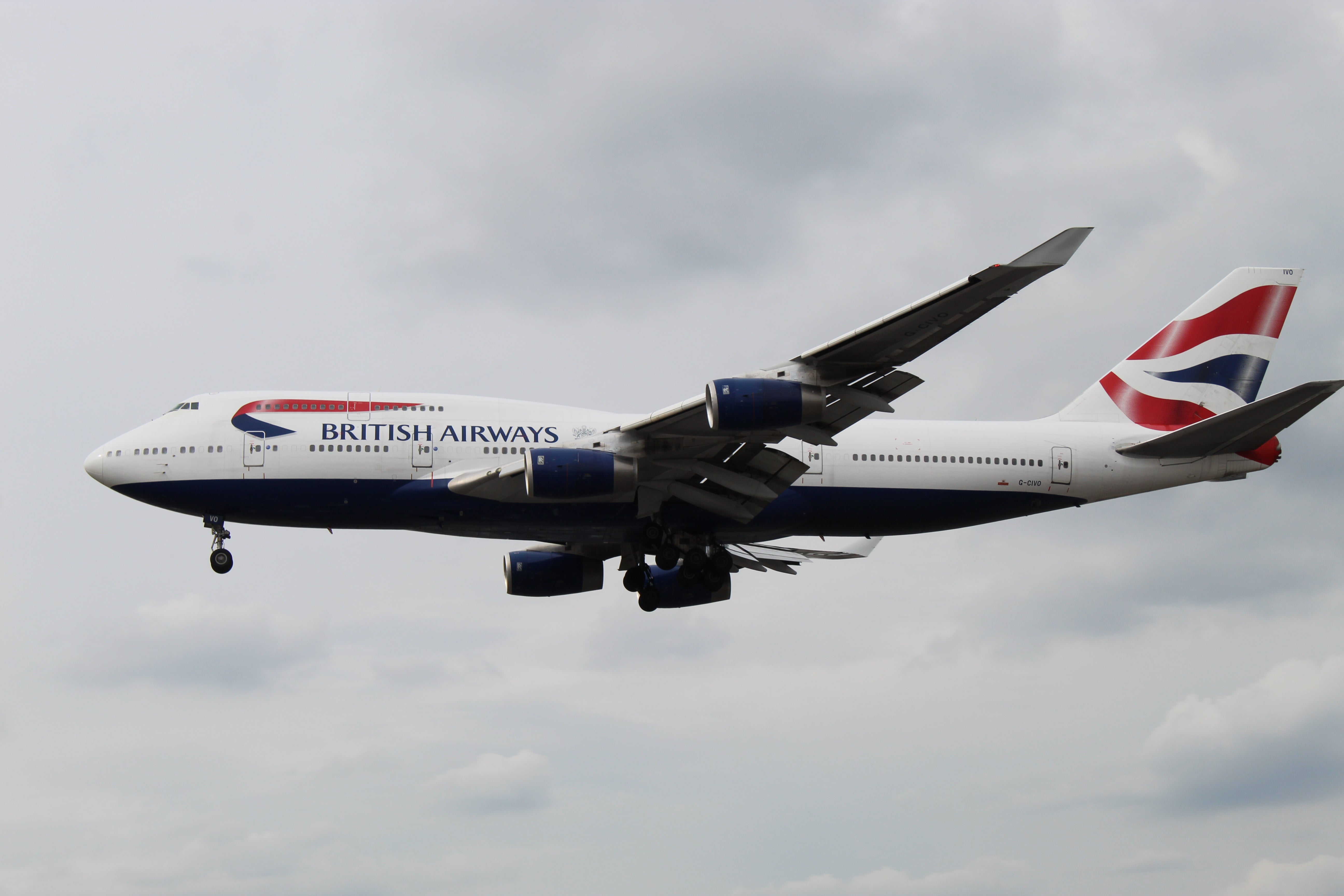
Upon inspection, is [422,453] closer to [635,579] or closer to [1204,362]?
[635,579]

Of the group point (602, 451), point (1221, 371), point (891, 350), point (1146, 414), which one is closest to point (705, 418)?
point (602, 451)

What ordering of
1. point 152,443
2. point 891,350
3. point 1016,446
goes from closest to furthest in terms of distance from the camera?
1. point 891,350
2. point 152,443
3. point 1016,446

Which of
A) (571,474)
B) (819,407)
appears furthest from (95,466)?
(819,407)

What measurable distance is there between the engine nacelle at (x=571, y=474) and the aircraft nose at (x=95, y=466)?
11.3 metres

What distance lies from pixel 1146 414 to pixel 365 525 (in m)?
21.9

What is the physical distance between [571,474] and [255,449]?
824 cm

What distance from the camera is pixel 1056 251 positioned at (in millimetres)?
23891

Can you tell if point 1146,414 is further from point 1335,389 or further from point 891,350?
point 891,350

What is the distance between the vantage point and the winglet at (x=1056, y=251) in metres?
23.7

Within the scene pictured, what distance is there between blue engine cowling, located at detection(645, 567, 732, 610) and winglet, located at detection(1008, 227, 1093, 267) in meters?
17.2

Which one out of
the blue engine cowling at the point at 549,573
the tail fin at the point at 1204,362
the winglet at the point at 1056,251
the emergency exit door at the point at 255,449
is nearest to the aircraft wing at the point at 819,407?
the winglet at the point at 1056,251

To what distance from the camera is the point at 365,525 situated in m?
33.1

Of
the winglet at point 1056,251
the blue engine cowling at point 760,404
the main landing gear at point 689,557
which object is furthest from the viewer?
the main landing gear at point 689,557

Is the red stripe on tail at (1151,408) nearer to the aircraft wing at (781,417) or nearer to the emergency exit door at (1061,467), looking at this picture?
the emergency exit door at (1061,467)
